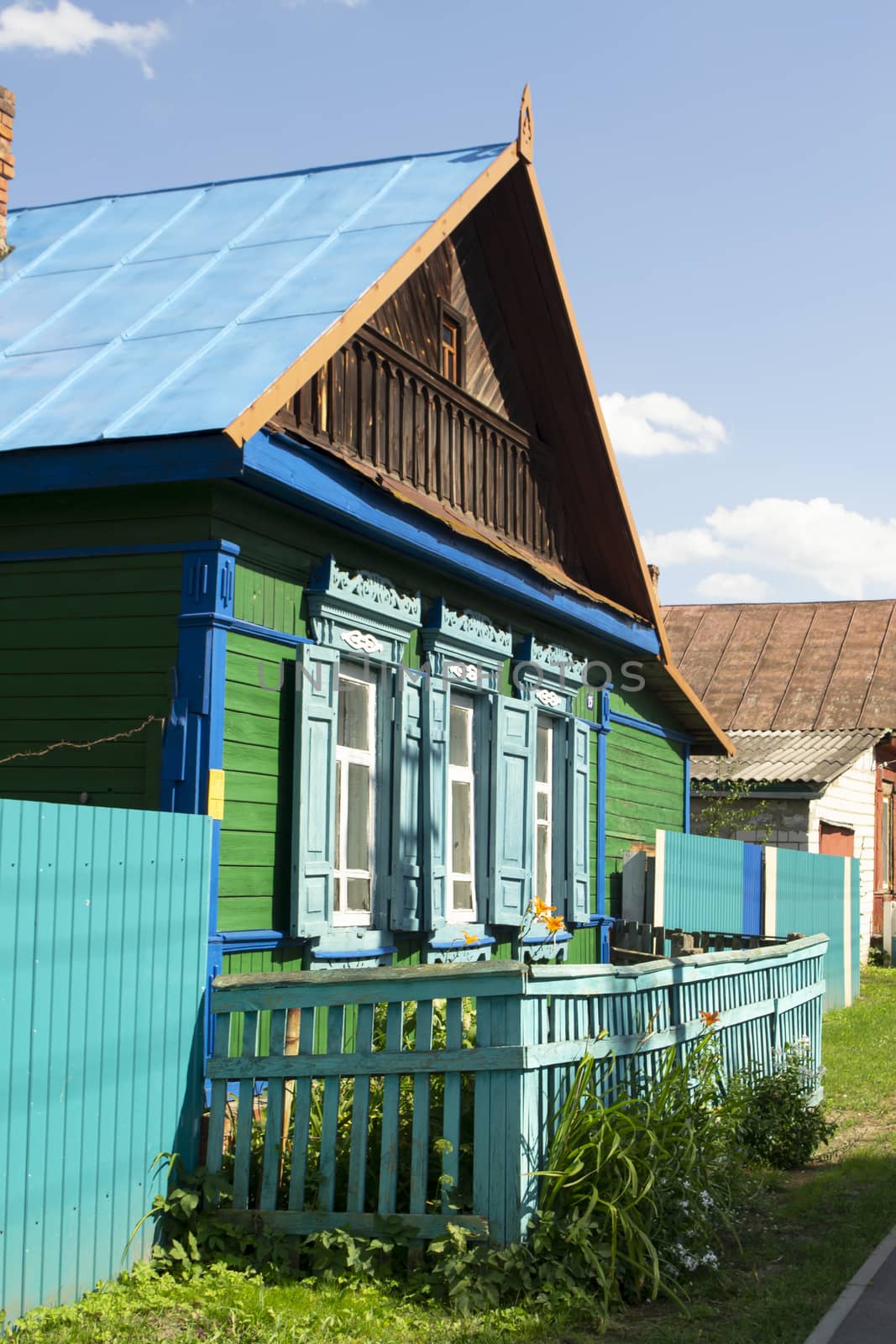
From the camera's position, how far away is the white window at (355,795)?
8703 millimetres

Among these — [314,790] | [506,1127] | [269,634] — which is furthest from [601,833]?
[506,1127]

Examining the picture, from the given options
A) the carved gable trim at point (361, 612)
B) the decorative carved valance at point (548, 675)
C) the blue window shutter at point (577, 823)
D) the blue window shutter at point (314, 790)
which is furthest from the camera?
the blue window shutter at point (577, 823)

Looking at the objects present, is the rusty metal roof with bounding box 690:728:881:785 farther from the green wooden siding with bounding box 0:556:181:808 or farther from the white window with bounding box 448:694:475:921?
the green wooden siding with bounding box 0:556:181:808

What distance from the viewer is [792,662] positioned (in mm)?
30562

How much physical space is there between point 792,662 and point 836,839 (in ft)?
23.6

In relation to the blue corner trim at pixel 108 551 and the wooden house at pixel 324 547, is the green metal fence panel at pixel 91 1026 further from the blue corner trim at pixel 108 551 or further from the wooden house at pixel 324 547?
the blue corner trim at pixel 108 551

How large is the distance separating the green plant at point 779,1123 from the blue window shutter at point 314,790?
2.59 meters

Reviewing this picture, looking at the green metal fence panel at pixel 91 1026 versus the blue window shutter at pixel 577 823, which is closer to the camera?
the green metal fence panel at pixel 91 1026

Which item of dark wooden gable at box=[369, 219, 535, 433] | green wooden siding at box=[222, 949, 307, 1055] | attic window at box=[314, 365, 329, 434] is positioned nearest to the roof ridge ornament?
dark wooden gable at box=[369, 219, 535, 433]

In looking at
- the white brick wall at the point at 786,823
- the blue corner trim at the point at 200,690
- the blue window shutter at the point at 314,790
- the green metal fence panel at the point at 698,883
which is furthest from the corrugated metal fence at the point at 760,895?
the blue corner trim at the point at 200,690

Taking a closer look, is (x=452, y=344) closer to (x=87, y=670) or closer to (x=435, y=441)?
(x=435, y=441)

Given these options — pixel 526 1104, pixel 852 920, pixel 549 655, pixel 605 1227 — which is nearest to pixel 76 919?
pixel 526 1104

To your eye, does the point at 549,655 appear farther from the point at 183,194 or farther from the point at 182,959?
the point at 182,959

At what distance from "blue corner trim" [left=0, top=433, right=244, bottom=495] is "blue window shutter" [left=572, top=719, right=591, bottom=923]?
17.9 ft
